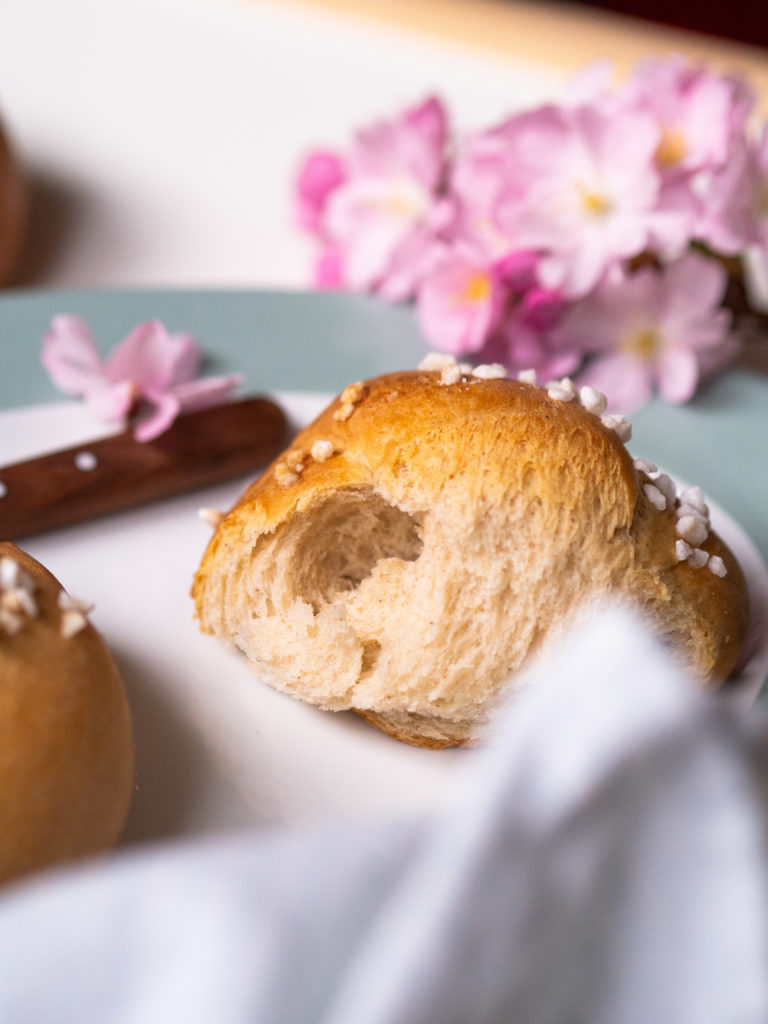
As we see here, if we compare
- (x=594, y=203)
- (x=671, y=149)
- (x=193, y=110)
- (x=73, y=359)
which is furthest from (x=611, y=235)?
(x=193, y=110)

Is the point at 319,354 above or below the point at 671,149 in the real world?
below

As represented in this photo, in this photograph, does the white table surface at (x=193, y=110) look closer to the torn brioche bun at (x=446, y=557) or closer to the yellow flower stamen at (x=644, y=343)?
the yellow flower stamen at (x=644, y=343)

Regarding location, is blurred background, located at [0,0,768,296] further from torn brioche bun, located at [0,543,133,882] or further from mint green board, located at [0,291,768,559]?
Answer: torn brioche bun, located at [0,543,133,882]

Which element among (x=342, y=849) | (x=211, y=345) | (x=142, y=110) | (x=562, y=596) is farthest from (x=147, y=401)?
(x=142, y=110)

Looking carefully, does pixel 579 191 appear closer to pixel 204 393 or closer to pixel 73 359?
pixel 204 393

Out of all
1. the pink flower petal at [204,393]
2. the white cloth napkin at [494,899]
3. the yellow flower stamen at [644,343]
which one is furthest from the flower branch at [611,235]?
the white cloth napkin at [494,899]

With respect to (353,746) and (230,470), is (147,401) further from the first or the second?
(353,746)
